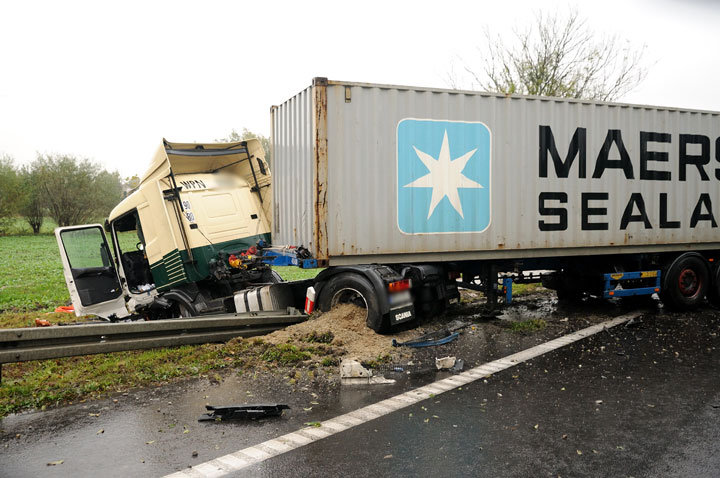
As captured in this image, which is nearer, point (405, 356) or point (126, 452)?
point (126, 452)

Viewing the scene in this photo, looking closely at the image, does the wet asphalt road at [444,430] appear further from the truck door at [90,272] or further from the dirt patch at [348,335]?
the truck door at [90,272]

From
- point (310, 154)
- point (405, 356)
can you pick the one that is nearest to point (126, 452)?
point (405, 356)

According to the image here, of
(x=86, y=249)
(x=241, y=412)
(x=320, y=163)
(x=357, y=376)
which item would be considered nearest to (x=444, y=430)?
(x=357, y=376)

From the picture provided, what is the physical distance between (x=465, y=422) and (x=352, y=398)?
3.61ft

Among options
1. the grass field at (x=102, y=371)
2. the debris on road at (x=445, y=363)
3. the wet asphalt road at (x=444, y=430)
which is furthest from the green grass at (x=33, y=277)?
the debris on road at (x=445, y=363)

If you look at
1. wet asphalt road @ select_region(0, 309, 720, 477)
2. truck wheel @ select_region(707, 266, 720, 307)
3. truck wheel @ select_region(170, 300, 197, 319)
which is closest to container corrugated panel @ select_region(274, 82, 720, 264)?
truck wheel @ select_region(707, 266, 720, 307)

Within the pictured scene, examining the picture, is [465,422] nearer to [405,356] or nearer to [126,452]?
[405,356]

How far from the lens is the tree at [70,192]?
35.7 meters

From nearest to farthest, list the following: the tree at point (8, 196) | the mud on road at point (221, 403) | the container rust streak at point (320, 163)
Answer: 1. the mud on road at point (221, 403)
2. the container rust streak at point (320, 163)
3. the tree at point (8, 196)

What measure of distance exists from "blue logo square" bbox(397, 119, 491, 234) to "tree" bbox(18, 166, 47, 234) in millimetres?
34656

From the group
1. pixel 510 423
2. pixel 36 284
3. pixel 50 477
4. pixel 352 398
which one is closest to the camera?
pixel 50 477

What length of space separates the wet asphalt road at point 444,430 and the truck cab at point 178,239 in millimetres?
3117

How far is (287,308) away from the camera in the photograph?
7.79 metres

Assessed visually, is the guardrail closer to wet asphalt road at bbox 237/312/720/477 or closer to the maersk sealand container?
the maersk sealand container
